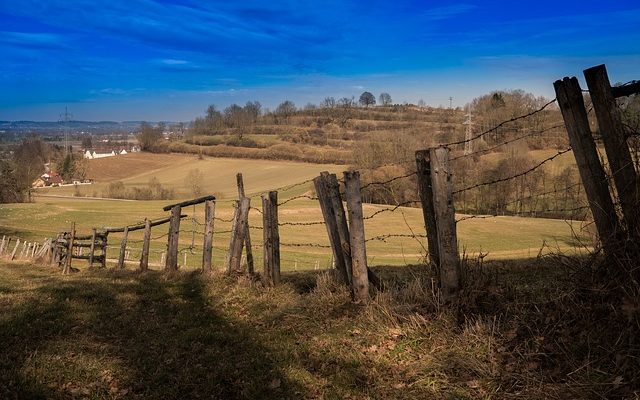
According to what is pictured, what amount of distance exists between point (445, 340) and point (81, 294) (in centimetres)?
671

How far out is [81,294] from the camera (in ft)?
28.7

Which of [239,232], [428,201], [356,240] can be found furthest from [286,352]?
[239,232]

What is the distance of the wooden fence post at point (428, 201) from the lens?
5781 mm

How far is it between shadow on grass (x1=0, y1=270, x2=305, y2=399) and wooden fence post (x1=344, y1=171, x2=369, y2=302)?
153 centimetres

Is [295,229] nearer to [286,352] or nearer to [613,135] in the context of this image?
[286,352]

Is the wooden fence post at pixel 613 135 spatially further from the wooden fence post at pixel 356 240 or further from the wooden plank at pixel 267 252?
the wooden plank at pixel 267 252

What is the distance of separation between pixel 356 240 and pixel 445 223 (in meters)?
1.57

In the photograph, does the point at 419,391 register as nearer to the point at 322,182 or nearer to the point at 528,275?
the point at 322,182

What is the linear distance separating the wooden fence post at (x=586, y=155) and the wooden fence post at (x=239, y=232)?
21.1 ft

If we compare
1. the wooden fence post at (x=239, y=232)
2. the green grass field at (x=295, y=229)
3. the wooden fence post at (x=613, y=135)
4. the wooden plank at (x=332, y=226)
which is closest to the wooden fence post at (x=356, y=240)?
the wooden plank at (x=332, y=226)

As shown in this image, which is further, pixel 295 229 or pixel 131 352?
pixel 295 229

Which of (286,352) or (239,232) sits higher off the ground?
(239,232)

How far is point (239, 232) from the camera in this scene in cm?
995

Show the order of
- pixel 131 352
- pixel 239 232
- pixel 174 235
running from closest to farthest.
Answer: pixel 131 352 < pixel 239 232 < pixel 174 235
